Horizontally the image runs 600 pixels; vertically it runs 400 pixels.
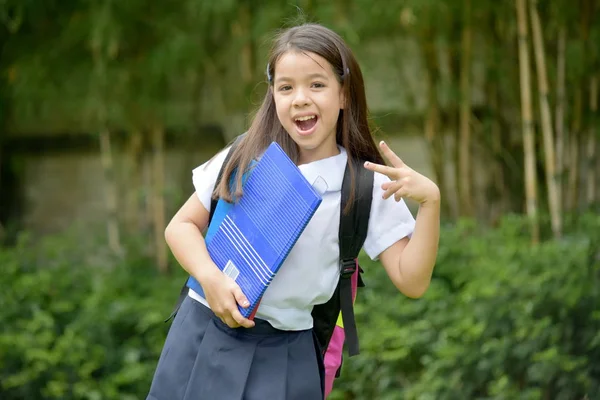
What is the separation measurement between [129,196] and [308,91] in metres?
4.80

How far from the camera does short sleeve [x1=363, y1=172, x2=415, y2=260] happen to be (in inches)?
74.3

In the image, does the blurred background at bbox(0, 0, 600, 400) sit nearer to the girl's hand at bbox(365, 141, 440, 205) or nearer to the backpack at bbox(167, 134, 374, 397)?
the backpack at bbox(167, 134, 374, 397)

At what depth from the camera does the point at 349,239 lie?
1857 mm

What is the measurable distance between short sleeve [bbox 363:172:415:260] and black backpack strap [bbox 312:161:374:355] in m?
0.02

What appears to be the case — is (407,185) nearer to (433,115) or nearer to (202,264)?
(202,264)

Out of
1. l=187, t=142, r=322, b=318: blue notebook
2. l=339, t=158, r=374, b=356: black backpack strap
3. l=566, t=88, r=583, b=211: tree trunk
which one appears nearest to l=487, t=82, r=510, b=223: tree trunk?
l=566, t=88, r=583, b=211: tree trunk

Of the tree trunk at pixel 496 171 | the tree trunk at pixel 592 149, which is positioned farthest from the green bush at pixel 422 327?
the tree trunk at pixel 496 171

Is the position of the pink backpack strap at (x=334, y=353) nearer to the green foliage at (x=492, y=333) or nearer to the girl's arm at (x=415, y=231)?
the girl's arm at (x=415, y=231)

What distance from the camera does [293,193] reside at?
5.79 feet

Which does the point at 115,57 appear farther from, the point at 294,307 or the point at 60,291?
the point at 294,307

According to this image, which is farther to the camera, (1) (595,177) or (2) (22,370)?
(1) (595,177)

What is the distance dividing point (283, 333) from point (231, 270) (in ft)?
0.64

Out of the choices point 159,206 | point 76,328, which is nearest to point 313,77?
point 76,328

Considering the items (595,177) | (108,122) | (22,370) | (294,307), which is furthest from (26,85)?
(294,307)
